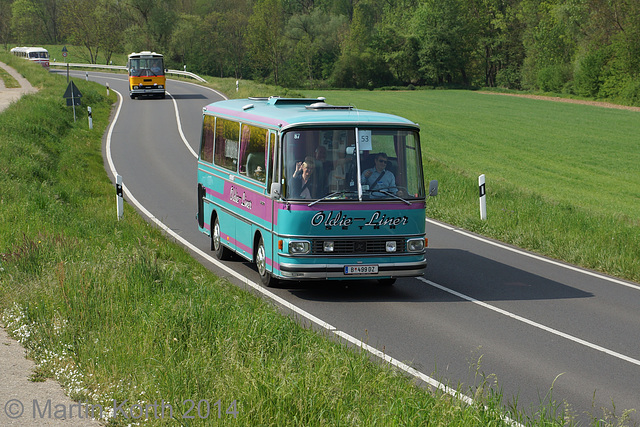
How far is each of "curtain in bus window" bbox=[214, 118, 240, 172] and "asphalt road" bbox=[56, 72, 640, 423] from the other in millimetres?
1899

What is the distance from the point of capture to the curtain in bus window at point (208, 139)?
53.3 ft

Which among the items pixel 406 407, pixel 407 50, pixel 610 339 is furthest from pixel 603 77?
pixel 406 407

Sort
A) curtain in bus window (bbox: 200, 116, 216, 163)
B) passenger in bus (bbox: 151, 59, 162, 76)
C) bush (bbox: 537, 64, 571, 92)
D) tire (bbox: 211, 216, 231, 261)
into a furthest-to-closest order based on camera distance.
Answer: bush (bbox: 537, 64, 571, 92), passenger in bus (bbox: 151, 59, 162, 76), curtain in bus window (bbox: 200, 116, 216, 163), tire (bbox: 211, 216, 231, 261)

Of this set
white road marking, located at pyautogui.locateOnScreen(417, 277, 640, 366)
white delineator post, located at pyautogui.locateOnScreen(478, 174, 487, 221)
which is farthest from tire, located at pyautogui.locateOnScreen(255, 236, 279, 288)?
white delineator post, located at pyautogui.locateOnScreen(478, 174, 487, 221)

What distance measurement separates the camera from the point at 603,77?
261ft

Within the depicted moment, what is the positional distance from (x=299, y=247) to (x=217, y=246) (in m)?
4.11

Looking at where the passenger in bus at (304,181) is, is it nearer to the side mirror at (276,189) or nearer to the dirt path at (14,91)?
the side mirror at (276,189)

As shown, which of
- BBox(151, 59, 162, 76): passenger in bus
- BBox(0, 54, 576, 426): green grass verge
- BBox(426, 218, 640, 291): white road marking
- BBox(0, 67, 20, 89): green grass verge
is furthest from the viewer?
BBox(0, 67, 20, 89): green grass verge

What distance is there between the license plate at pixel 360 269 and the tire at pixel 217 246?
399 cm

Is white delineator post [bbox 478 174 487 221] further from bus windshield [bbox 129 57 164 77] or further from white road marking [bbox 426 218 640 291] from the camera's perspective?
bus windshield [bbox 129 57 164 77]

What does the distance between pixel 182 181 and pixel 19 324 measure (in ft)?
60.3

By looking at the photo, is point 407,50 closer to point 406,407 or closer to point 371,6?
point 371,6

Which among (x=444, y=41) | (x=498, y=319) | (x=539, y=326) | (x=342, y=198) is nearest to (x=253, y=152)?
(x=342, y=198)

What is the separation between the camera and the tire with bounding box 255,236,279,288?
13.1 m
